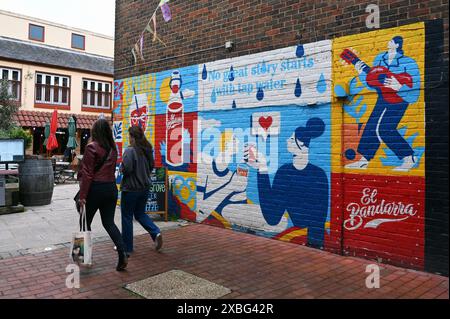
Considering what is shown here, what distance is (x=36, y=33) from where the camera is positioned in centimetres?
3209

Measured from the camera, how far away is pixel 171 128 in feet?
25.7

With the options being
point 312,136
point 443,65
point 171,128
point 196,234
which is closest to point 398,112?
point 443,65

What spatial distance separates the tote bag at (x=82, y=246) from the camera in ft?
14.8

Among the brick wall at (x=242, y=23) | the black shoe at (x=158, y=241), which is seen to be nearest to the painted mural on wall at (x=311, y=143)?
the brick wall at (x=242, y=23)

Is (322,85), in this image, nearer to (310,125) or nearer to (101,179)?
(310,125)

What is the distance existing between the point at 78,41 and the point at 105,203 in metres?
33.7

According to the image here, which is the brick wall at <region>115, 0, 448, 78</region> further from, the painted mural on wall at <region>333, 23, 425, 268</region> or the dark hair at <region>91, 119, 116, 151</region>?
the dark hair at <region>91, 119, 116, 151</region>

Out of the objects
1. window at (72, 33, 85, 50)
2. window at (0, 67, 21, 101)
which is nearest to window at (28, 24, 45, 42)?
window at (72, 33, 85, 50)

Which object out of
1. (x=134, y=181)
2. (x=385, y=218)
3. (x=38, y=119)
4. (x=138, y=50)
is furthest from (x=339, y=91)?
(x=38, y=119)

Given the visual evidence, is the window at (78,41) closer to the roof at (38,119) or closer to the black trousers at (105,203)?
the roof at (38,119)

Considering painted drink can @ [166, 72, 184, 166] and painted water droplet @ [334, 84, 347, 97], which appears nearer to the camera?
painted water droplet @ [334, 84, 347, 97]

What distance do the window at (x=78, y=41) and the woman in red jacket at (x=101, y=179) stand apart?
108ft

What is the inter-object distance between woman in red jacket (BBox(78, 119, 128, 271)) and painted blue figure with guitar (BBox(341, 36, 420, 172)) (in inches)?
124

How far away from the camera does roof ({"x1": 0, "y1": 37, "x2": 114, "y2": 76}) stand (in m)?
24.1
